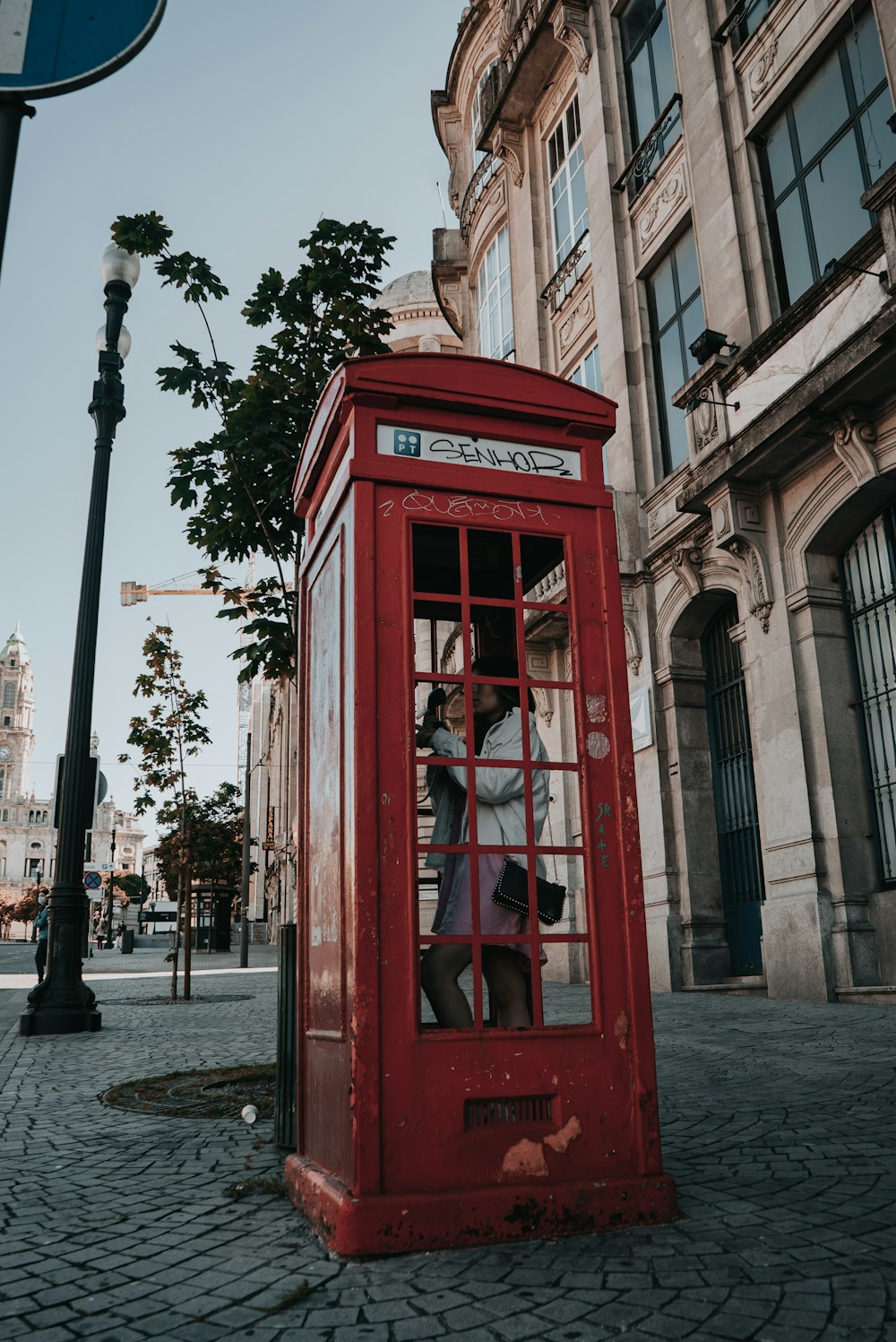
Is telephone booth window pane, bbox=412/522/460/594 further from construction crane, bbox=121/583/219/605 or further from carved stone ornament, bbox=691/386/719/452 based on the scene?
construction crane, bbox=121/583/219/605

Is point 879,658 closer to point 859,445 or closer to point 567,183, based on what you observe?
point 859,445

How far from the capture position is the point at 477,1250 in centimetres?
325

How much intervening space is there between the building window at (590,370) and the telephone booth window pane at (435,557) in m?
13.2

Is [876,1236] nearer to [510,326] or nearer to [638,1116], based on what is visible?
[638,1116]

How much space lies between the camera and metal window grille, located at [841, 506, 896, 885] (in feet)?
34.4

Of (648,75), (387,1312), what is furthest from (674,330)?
(387,1312)

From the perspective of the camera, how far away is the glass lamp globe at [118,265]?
38.7 ft

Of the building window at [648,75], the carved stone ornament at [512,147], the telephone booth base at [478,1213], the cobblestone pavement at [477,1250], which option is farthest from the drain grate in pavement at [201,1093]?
the carved stone ornament at [512,147]

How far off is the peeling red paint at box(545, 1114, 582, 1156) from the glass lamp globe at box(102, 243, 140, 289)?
432 inches

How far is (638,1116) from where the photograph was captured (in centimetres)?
355

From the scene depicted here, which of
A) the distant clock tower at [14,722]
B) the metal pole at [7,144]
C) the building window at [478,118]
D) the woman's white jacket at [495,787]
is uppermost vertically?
the distant clock tower at [14,722]

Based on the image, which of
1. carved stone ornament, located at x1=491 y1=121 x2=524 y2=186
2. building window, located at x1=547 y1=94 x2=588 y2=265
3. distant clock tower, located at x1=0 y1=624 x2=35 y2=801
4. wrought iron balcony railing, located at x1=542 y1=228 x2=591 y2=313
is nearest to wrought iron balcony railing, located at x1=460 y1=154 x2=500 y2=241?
carved stone ornament, located at x1=491 y1=121 x2=524 y2=186

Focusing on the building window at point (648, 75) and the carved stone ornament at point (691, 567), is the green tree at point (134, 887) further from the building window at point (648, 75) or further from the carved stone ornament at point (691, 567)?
the carved stone ornament at point (691, 567)

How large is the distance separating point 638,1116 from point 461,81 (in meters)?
25.2
